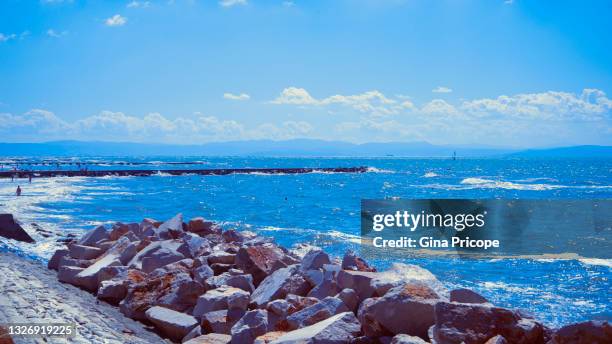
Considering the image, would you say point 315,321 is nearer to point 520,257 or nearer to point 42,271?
point 42,271

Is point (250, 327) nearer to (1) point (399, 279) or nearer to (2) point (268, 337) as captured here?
(2) point (268, 337)

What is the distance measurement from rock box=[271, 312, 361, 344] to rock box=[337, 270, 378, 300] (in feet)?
2.91

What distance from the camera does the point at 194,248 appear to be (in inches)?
405

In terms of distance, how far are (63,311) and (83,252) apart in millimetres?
4587

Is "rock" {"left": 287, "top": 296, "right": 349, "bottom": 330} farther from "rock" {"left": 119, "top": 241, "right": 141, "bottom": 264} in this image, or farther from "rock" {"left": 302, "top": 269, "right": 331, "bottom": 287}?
"rock" {"left": 119, "top": 241, "right": 141, "bottom": 264}

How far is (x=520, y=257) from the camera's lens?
15.0 meters

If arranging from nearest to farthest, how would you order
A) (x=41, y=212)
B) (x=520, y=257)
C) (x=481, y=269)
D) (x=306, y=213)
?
(x=481, y=269), (x=520, y=257), (x=41, y=212), (x=306, y=213)

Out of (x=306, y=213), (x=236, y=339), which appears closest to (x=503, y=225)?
(x=306, y=213)

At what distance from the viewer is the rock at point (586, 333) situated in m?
4.25

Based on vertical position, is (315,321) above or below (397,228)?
above

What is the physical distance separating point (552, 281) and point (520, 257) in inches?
125

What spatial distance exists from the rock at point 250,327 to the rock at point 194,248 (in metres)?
3.93

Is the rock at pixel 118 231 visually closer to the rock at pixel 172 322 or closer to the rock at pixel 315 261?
the rock at pixel 172 322

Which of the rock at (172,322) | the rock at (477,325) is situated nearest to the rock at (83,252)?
the rock at (172,322)
